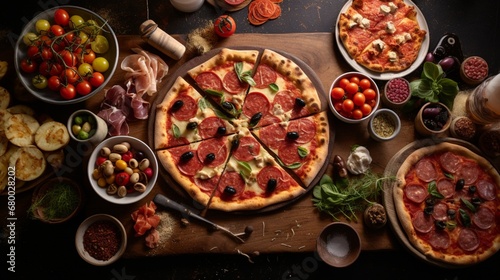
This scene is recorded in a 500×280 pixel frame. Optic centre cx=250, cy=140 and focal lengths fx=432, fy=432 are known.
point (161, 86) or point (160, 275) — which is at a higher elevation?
point (161, 86)

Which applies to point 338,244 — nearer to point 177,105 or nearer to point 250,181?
point 250,181

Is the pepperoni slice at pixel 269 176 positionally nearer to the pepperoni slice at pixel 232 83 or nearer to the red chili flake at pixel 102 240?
the pepperoni slice at pixel 232 83

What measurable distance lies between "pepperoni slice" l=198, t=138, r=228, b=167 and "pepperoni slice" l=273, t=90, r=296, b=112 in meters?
0.84

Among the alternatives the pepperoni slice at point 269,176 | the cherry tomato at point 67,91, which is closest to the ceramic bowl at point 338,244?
the pepperoni slice at point 269,176

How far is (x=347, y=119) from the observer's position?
505 cm

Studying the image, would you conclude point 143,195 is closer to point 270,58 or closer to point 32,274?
point 32,274

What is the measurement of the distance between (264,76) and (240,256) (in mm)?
2218

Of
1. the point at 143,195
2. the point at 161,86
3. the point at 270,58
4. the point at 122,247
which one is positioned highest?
the point at 270,58

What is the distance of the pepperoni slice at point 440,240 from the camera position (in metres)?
4.97

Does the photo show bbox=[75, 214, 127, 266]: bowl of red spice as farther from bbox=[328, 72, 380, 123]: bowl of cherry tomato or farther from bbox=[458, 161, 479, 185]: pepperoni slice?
bbox=[458, 161, 479, 185]: pepperoni slice

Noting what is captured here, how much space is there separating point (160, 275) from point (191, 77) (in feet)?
8.01

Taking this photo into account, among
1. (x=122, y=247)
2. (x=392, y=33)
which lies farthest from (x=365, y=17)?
(x=122, y=247)

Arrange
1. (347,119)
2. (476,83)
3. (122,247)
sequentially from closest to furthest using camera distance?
(122,247)
(347,119)
(476,83)

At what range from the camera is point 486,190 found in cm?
514
